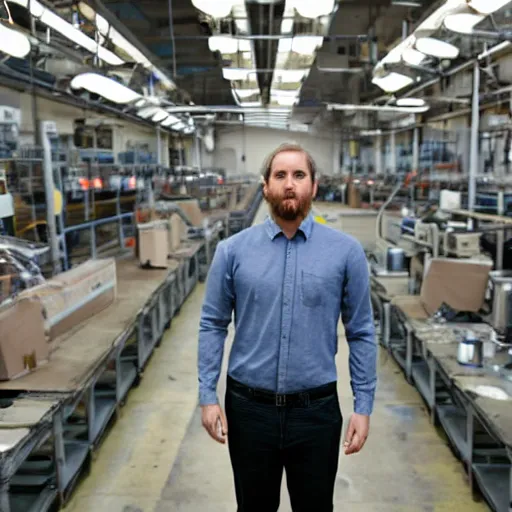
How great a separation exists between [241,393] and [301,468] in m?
0.23

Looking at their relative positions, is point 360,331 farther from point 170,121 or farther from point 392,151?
point 392,151

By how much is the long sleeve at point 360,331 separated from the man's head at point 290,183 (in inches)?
6.5

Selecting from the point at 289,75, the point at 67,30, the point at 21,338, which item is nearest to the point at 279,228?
the point at 21,338

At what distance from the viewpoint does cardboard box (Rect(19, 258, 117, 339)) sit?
248 cm

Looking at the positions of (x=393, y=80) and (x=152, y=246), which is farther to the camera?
(x=152, y=246)

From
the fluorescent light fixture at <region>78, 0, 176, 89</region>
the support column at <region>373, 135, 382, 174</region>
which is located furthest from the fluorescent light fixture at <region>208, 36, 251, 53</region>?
the support column at <region>373, 135, 382, 174</region>

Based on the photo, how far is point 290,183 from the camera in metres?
1.24

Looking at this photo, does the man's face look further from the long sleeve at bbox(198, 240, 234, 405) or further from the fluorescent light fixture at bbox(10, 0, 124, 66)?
the fluorescent light fixture at bbox(10, 0, 124, 66)

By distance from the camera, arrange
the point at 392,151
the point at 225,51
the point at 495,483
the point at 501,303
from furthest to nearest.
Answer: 1. the point at 392,151
2. the point at 225,51
3. the point at 501,303
4. the point at 495,483

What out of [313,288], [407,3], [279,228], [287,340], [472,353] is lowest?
[472,353]

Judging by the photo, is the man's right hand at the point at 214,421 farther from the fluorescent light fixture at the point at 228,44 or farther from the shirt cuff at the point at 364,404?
the fluorescent light fixture at the point at 228,44

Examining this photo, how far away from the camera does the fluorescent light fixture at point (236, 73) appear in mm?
4115

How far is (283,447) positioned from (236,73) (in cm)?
344

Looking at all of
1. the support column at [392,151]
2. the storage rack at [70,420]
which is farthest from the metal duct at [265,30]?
the support column at [392,151]
